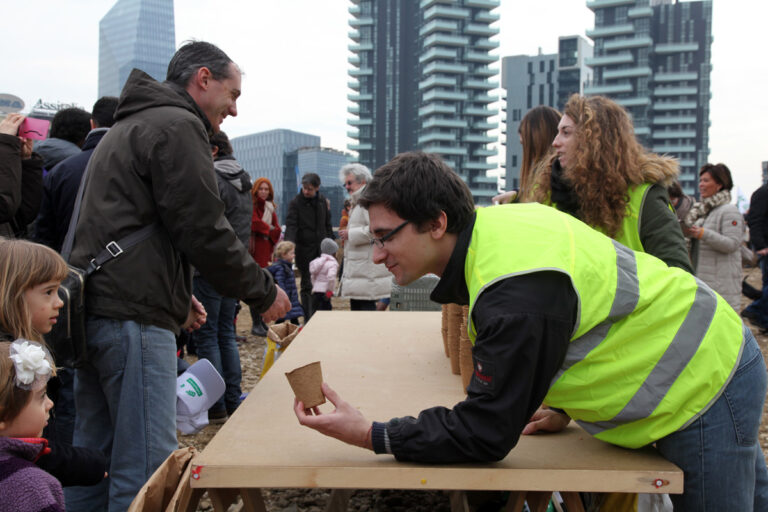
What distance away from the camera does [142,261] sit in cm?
225

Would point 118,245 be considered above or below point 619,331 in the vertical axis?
above

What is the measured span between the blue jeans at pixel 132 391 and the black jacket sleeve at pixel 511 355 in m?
1.22

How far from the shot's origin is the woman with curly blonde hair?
101 inches

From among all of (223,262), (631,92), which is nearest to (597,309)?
(223,262)

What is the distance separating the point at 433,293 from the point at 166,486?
922 millimetres

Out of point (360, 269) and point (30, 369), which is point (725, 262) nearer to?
point (360, 269)

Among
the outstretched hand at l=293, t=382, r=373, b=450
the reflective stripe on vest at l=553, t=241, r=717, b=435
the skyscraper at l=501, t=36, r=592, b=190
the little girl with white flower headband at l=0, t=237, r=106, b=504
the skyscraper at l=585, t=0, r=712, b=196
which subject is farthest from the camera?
the skyscraper at l=501, t=36, r=592, b=190

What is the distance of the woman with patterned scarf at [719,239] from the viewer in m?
6.36

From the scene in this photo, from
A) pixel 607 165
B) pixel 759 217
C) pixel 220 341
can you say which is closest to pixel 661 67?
pixel 759 217

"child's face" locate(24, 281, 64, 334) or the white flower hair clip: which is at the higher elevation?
"child's face" locate(24, 281, 64, 334)

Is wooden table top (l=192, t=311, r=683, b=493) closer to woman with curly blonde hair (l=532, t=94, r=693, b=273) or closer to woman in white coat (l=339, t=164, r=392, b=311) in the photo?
woman with curly blonde hair (l=532, t=94, r=693, b=273)

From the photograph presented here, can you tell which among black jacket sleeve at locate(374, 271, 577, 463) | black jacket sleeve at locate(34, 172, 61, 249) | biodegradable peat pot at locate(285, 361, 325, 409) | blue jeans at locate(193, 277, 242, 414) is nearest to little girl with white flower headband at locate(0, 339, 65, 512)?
biodegradable peat pot at locate(285, 361, 325, 409)

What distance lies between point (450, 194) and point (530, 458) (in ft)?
2.39

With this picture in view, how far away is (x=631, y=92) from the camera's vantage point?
91062mm
